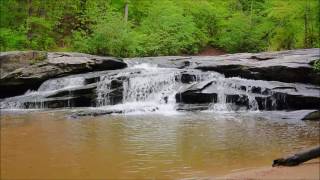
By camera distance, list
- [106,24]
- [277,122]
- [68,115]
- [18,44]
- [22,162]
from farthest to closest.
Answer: [18,44], [106,24], [68,115], [277,122], [22,162]

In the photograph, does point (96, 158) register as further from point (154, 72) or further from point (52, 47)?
point (52, 47)

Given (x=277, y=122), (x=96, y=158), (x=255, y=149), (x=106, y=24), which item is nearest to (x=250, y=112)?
(x=277, y=122)

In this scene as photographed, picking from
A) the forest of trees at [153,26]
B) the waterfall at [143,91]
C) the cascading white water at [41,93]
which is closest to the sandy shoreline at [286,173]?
the waterfall at [143,91]

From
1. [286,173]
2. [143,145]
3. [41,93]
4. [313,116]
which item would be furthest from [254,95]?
[286,173]

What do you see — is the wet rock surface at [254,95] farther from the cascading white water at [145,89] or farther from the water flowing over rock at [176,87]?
the cascading white water at [145,89]

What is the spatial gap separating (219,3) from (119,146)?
3635cm

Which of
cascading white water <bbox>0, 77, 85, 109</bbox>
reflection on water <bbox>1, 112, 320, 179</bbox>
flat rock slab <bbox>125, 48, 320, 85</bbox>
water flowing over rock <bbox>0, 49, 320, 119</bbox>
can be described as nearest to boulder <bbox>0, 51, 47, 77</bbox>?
water flowing over rock <bbox>0, 49, 320, 119</bbox>

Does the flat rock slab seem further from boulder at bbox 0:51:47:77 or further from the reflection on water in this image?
boulder at bbox 0:51:47:77

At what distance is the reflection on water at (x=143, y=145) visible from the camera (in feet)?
27.5

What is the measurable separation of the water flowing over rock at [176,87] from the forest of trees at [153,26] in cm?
820

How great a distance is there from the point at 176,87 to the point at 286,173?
48.2 feet

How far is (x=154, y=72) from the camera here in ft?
76.1

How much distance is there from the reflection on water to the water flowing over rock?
137 inches

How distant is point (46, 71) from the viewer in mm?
23484
